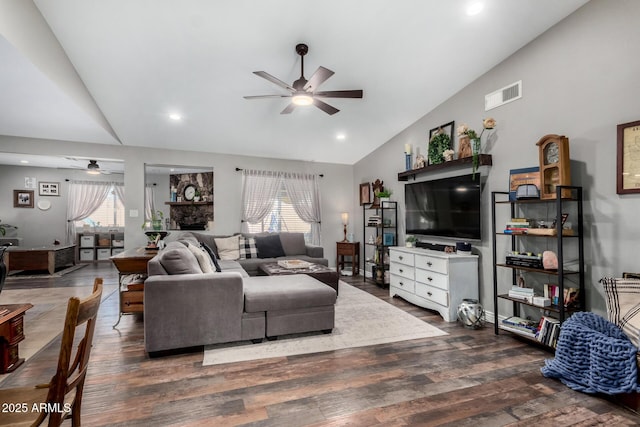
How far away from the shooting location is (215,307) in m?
2.92

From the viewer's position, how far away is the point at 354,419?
1894 mm

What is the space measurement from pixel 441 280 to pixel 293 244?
3157mm

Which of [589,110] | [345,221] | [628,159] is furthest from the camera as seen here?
[345,221]

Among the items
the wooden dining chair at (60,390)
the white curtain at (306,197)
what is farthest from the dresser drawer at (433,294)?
the wooden dining chair at (60,390)

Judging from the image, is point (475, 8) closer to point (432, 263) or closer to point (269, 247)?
point (432, 263)

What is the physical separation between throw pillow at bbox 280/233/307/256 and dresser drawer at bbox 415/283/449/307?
2.63 meters

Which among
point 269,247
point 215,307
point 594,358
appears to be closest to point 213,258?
point 215,307

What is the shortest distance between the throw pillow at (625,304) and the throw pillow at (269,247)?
4701mm

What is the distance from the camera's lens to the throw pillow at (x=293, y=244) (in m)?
6.20

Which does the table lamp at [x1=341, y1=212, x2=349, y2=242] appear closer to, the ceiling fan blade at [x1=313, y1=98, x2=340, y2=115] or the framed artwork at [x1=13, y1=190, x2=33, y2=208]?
the ceiling fan blade at [x1=313, y1=98, x2=340, y2=115]

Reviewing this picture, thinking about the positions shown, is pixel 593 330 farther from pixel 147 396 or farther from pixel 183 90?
pixel 183 90

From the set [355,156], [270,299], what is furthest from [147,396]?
Result: [355,156]

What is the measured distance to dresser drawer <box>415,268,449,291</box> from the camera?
377cm

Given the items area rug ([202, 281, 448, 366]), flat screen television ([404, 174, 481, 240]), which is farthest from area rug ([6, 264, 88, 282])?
flat screen television ([404, 174, 481, 240])
